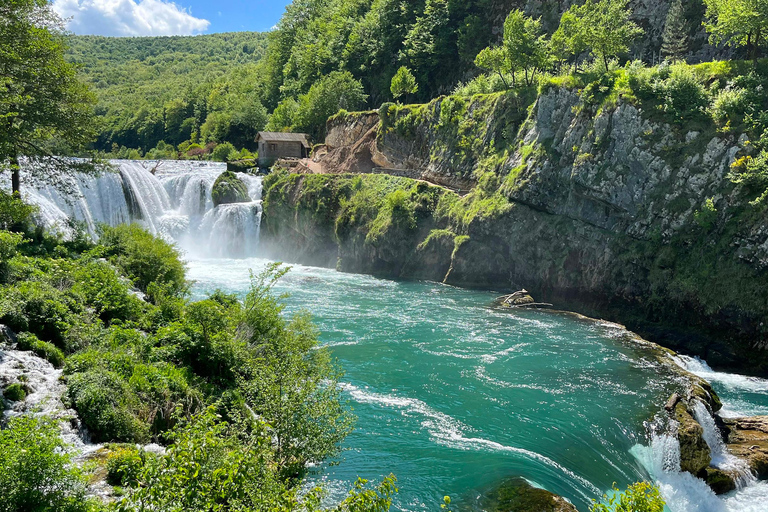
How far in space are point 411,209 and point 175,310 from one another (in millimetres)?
26983

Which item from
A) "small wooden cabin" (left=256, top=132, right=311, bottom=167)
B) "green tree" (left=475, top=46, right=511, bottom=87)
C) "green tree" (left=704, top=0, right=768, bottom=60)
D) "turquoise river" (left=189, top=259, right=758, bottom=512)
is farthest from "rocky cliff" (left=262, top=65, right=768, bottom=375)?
"small wooden cabin" (left=256, top=132, right=311, bottom=167)

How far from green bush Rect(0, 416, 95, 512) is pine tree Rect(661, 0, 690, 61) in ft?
166

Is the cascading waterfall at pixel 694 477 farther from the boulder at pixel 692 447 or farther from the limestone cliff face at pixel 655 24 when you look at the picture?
the limestone cliff face at pixel 655 24

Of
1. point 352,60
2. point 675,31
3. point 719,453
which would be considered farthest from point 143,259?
point 352,60

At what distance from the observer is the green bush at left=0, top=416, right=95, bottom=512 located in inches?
316

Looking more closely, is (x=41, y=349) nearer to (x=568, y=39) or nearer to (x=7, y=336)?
(x=7, y=336)

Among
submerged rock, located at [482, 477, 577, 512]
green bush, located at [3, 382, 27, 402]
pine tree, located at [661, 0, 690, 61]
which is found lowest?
submerged rock, located at [482, 477, 577, 512]

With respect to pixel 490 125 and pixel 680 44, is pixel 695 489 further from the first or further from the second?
pixel 680 44

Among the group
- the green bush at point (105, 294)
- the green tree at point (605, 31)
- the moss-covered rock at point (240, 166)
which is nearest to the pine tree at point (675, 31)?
the green tree at point (605, 31)

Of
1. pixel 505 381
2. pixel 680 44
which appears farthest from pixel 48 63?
pixel 680 44

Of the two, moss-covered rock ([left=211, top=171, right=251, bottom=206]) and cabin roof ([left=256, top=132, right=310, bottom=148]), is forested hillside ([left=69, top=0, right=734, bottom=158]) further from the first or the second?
moss-covered rock ([left=211, top=171, right=251, bottom=206])

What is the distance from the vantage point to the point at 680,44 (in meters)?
42.9

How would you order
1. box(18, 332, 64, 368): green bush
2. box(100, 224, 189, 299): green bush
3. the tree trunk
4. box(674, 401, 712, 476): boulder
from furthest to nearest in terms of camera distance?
box(100, 224, 189, 299): green bush, the tree trunk, box(674, 401, 712, 476): boulder, box(18, 332, 64, 368): green bush

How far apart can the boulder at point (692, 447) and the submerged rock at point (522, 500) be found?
209 inches
